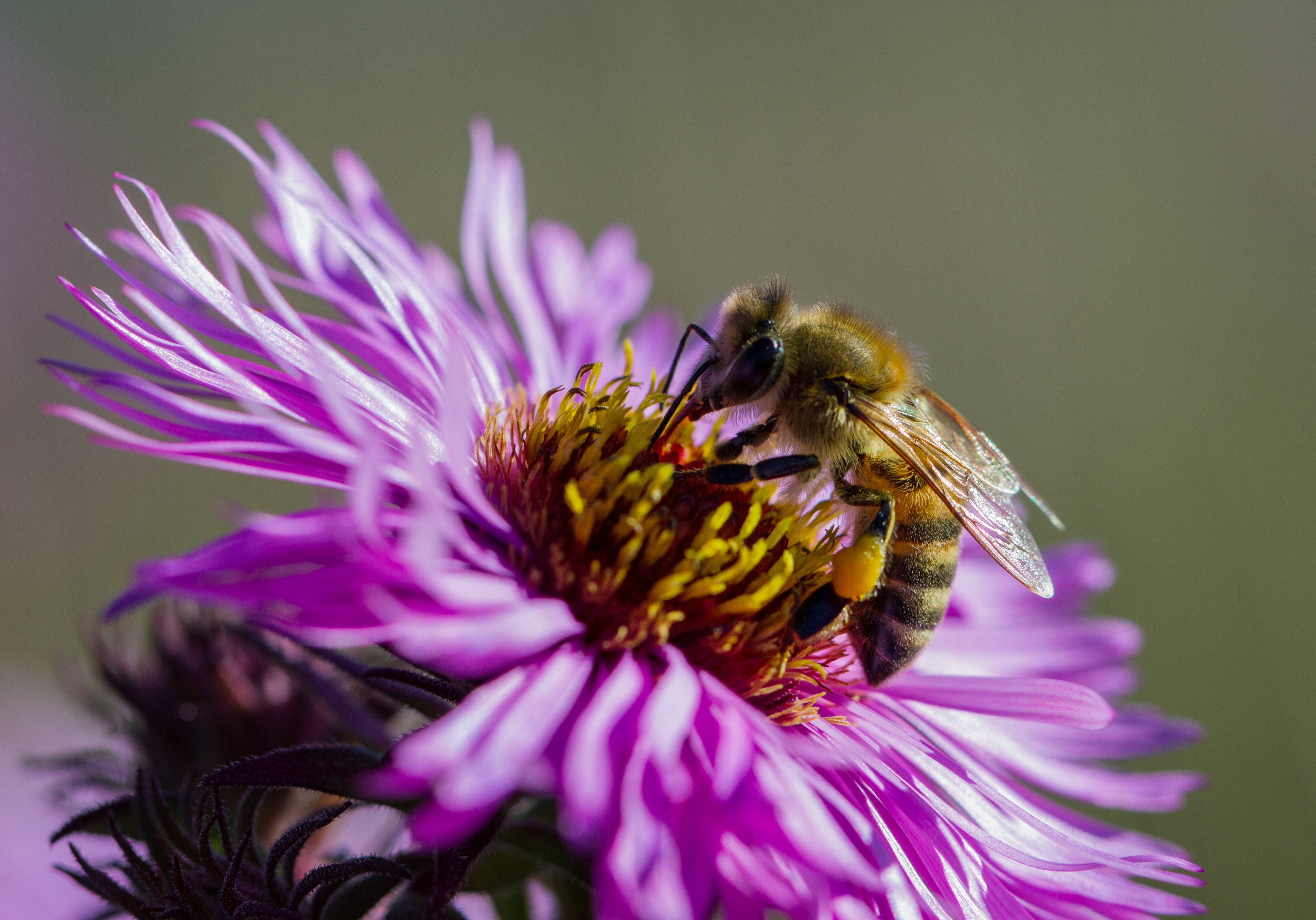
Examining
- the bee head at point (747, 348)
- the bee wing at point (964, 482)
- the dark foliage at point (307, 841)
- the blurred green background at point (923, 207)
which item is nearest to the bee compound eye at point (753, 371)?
the bee head at point (747, 348)

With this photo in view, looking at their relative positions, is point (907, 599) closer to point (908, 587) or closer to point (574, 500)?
point (908, 587)

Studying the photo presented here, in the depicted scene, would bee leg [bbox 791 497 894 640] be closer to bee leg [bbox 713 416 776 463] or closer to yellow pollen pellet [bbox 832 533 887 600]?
yellow pollen pellet [bbox 832 533 887 600]

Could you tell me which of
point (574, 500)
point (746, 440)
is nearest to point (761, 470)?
point (746, 440)

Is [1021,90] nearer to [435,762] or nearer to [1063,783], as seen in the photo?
[1063,783]

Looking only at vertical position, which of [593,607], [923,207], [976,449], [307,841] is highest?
[923,207]

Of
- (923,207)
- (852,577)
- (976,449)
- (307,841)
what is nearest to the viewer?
(307,841)

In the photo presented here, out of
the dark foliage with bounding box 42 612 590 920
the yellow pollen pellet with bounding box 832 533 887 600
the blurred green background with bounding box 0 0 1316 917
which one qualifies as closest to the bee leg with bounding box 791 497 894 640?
the yellow pollen pellet with bounding box 832 533 887 600

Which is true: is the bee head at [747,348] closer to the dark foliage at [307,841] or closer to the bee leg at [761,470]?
the bee leg at [761,470]
